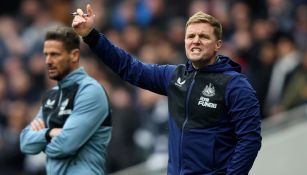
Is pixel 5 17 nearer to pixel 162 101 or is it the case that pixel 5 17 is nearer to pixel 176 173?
pixel 162 101

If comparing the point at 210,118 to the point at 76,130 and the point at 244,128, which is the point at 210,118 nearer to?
the point at 244,128

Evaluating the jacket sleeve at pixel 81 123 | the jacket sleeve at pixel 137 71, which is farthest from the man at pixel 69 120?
the jacket sleeve at pixel 137 71

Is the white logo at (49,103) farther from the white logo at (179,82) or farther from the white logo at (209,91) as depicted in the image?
the white logo at (209,91)

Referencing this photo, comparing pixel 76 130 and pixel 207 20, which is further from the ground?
pixel 207 20

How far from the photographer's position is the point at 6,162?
40.9ft

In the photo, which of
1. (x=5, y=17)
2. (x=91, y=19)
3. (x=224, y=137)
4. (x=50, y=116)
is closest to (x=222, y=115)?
(x=224, y=137)

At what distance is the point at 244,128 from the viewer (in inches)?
248

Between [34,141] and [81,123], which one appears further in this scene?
[34,141]

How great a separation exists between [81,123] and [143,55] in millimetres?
5908

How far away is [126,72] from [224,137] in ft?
3.07

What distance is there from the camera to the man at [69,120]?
730 centimetres

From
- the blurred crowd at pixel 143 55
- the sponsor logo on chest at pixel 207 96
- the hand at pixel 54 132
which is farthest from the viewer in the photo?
the blurred crowd at pixel 143 55

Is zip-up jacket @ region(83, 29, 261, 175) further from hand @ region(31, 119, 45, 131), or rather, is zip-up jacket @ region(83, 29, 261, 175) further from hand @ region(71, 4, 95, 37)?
hand @ region(31, 119, 45, 131)

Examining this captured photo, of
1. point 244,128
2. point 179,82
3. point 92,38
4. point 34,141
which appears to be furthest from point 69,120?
point 244,128
